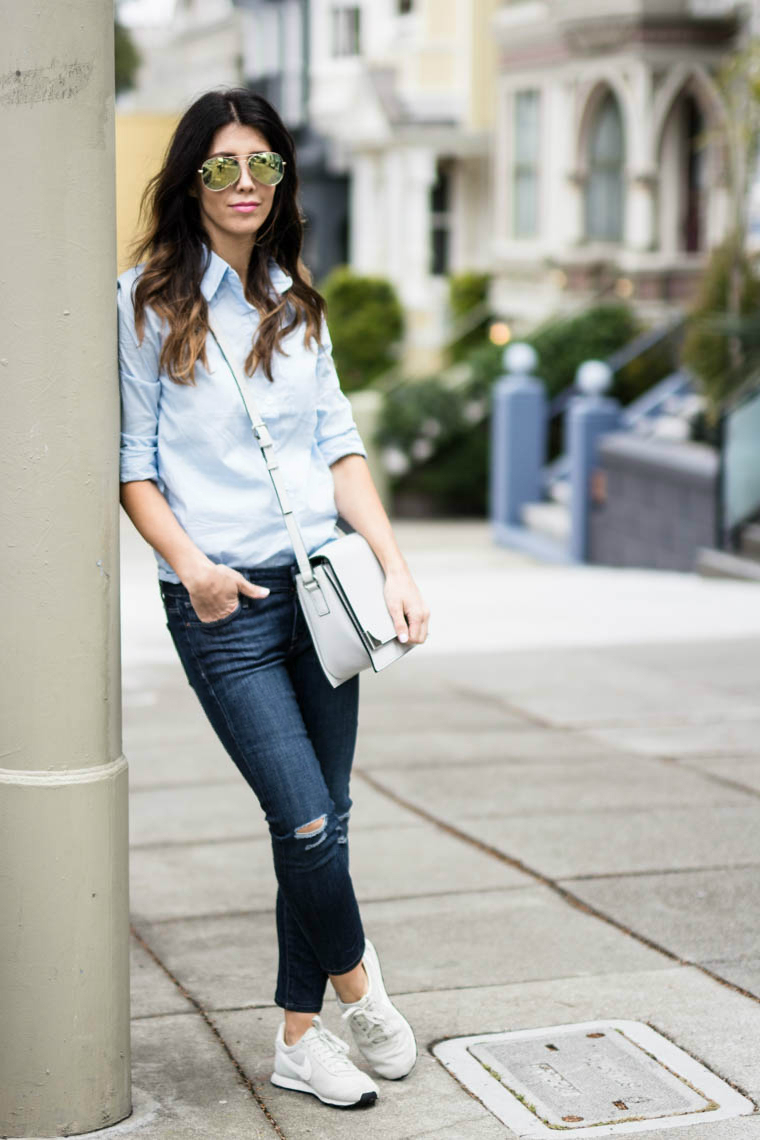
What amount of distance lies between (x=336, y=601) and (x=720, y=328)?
11221mm

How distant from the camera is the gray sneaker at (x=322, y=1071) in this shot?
3342 mm

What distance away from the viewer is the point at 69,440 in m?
3.04

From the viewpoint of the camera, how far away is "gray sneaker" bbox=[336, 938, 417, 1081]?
11.3 feet

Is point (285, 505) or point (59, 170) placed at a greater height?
point (59, 170)

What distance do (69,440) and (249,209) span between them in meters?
0.62

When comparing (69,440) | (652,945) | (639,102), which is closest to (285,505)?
(69,440)

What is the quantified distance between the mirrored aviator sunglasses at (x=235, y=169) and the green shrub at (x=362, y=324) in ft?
73.1

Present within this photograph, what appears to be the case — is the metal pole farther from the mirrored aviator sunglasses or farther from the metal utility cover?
the metal utility cover

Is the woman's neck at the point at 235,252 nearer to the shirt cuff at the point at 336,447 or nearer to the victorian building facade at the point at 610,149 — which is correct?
the shirt cuff at the point at 336,447

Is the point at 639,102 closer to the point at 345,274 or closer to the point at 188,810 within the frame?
the point at 345,274

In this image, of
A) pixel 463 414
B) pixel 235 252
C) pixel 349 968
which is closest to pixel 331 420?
pixel 235 252

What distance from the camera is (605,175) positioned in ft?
70.9

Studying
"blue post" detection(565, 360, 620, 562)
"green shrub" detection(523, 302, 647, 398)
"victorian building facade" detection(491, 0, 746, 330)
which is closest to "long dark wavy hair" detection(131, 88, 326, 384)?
"blue post" detection(565, 360, 620, 562)

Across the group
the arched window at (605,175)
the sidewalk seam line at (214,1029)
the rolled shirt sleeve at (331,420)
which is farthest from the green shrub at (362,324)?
the rolled shirt sleeve at (331,420)
